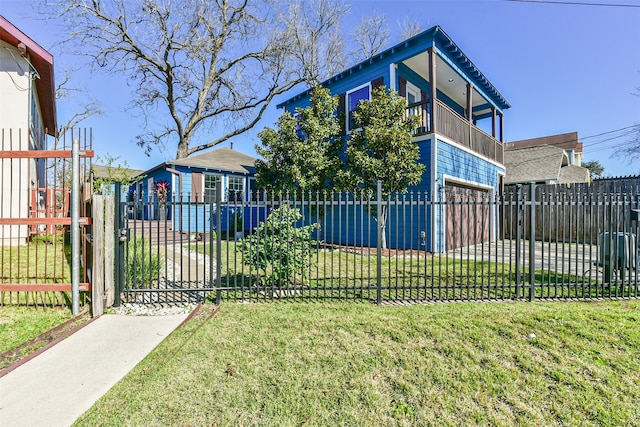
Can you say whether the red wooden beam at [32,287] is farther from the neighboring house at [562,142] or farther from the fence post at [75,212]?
the neighboring house at [562,142]

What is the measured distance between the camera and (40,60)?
9.48 m

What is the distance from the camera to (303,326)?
3.73 m

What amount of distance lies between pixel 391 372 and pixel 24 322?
4.56m

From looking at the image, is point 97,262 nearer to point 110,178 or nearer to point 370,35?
point 110,178

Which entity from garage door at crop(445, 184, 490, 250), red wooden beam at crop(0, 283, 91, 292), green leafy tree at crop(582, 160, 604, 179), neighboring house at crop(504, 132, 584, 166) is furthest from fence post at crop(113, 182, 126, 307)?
green leafy tree at crop(582, 160, 604, 179)

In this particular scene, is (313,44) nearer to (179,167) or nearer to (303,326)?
(179,167)

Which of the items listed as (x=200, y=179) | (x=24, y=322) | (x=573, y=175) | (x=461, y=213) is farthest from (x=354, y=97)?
(x=573, y=175)

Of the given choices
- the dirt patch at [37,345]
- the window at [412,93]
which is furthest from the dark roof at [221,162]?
the dirt patch at [37,345]

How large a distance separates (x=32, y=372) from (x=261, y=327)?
2.19 metres

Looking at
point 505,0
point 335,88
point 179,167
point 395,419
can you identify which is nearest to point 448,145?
point 505,0

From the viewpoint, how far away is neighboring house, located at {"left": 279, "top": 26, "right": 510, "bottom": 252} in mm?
9406

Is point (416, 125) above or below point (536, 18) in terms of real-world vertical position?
below

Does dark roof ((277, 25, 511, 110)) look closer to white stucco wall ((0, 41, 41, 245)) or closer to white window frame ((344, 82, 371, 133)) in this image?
white window frame ((344, 82, 371, 133))

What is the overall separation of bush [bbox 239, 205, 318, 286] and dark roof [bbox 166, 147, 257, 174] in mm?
10350
